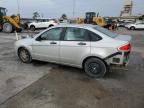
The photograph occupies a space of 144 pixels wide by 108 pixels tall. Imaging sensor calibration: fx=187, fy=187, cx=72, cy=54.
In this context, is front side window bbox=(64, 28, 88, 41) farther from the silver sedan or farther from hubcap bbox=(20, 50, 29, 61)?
hubcap bbox=(20, 50, 29, 61)

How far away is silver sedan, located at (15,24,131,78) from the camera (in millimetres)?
5508

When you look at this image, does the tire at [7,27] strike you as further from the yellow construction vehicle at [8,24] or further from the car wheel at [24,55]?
the car wheel at [24,55]

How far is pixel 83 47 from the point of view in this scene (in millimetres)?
5836

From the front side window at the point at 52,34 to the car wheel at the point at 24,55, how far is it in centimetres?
102

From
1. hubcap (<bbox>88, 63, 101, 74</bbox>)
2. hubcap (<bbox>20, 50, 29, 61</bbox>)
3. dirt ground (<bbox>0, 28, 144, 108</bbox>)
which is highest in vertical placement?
hubcap (<bbox>20, 50, 29, 61</bbox>)

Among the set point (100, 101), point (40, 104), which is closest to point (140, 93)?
point (100, 101)

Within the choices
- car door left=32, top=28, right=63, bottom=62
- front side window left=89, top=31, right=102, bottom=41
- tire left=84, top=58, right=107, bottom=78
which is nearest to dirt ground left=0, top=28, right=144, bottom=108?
tire left=84, top=58, right=107, bottom=78

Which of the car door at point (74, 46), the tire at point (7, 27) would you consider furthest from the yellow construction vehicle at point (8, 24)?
the car door at point (74, 46)

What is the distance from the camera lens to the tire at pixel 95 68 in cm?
570

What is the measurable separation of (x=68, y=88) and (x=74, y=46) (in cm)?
151

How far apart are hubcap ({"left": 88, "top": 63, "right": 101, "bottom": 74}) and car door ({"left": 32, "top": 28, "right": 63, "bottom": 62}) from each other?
126 centimetres

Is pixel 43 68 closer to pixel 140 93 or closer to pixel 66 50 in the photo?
pixel 66 50

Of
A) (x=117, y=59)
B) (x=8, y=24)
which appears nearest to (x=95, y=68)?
(x=117, y=59)

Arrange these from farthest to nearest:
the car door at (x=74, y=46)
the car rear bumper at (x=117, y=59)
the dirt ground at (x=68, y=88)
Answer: the car door at (x=74, y=46) → the car rear bumper at (x=117, y=59) → the dirt ground at (x=68, y=88)
